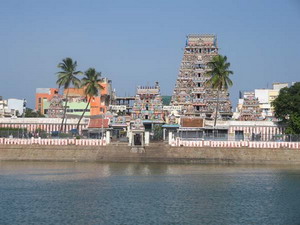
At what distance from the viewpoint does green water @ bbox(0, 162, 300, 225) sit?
36406 millimetres

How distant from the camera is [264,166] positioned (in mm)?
69125

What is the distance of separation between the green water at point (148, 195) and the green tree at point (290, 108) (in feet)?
63.2

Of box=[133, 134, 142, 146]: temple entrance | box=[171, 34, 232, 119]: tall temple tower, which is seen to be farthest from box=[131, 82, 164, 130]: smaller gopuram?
box=[171, 34, 232, 119]: tall temple tower

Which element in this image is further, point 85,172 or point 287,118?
point 287,118

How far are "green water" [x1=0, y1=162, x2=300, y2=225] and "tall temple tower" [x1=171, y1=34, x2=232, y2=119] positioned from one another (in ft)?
127

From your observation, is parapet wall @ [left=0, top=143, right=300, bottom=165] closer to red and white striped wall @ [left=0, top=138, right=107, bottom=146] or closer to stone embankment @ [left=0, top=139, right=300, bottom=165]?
stone embankment @ [left=0, top=139, right=300, bottom=165]

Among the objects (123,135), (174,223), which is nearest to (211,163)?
(123,135)

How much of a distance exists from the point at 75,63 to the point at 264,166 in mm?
34399

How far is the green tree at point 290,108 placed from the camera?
8288 centimetres

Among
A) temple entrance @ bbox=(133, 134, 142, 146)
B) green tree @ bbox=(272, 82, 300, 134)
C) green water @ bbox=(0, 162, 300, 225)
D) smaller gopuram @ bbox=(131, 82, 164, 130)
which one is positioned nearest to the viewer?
green water @ bbox=(0, 162, 300, 225)

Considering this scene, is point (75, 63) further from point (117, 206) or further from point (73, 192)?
point (117, 206)

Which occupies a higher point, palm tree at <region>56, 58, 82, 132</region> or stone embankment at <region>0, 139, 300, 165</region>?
palm tree at <region>56, 58, 82, 132</region>

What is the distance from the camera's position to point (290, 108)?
284 feet

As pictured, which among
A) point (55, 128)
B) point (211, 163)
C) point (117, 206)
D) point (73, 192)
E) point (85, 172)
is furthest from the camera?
point (55, 128)
